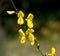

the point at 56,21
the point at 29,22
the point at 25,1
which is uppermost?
the point at 29,22

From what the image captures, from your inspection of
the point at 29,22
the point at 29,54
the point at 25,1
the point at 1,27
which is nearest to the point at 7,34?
the point at 1,27

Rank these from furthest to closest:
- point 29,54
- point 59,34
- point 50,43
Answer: point 59,34, point 50,43, point 29,54

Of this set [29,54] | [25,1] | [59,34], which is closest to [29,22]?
[29,54]

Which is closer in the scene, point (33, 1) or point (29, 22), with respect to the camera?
point (29, 22)

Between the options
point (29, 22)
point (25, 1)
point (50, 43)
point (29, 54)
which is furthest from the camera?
point (25, 1)

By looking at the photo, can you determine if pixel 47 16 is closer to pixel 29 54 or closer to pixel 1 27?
pixel 1 27

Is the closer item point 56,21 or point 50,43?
point 50,43

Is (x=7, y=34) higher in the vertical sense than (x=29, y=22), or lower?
lower

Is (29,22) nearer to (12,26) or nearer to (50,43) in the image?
(50,43)

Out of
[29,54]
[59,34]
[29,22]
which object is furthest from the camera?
[59,34]
